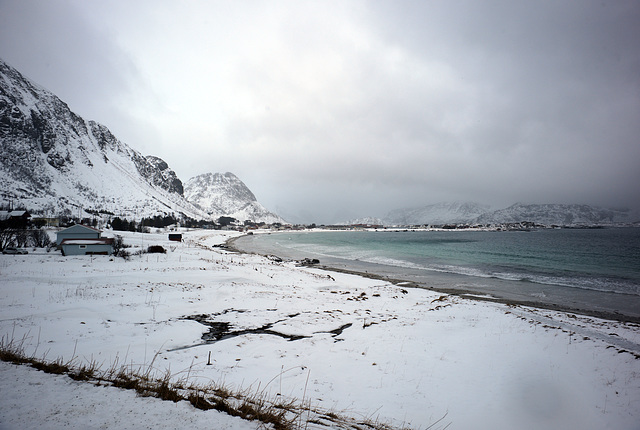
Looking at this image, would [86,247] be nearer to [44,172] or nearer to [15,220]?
[15,220]

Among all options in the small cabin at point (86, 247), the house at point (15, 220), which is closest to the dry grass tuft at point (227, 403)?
the small cabin at point (86, 247)

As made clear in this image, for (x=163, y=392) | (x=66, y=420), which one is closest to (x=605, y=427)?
(x=163, y=392)

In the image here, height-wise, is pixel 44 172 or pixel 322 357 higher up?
pixel 44 172

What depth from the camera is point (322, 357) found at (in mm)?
9414

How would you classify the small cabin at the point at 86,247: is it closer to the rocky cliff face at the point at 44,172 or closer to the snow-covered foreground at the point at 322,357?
the snow-covered foreground at the point at 322,357

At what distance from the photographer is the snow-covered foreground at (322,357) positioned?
14.1 feet

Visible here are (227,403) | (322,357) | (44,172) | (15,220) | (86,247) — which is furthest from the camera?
(44,172)

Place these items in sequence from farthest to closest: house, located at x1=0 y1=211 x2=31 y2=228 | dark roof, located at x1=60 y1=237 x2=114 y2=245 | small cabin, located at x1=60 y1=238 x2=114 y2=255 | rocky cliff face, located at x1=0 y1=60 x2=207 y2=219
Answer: rocky cliff face, located at x1=0 y1=60 x2=207 y2=219 < house, located at x1=0 y1=211 x2=31 y2=228 < dark roof, located at x1=60 y1=237 x2=114 y2=245 < small cabin, located at x1=60 y1=238 x2=114 y2=255

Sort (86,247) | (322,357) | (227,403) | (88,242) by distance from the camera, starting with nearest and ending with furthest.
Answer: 1. (227,403)
2. (322,357)
3. (86,247)
4. (88,242)

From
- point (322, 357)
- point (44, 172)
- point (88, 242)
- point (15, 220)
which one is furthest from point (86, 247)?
point (44, 172)

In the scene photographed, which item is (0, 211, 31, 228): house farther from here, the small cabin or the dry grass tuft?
the dry grass tuft

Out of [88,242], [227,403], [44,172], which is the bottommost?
[88,242]

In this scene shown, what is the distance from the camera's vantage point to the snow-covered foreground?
430 cm

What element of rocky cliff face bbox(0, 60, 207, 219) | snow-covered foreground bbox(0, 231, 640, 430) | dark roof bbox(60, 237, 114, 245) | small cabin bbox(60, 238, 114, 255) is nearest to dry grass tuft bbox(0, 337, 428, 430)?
snow-covered foreground bbox(0, 231, 640, 430)
